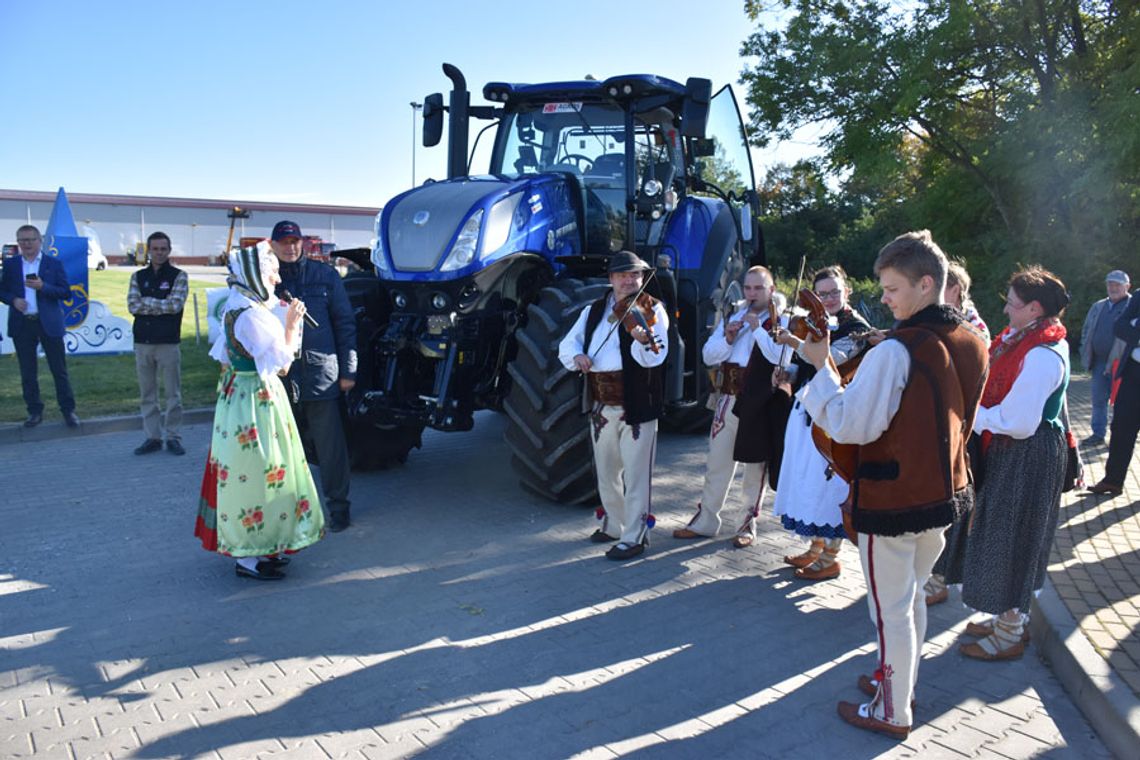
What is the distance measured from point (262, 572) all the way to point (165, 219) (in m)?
53.9

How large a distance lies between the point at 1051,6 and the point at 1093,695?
17.3m

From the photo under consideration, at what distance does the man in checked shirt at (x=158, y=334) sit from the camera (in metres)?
8.09

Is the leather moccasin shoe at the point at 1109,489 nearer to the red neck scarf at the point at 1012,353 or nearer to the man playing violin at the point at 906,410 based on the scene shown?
the red neck scarf at the point at 1012,353

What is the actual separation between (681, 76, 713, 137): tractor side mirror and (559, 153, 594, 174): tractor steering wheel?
1246 millimetres

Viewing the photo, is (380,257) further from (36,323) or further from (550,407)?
(36,323)

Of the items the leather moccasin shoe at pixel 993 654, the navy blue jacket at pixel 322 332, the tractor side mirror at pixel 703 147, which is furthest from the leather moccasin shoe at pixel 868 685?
the tractor side mirror at pixel 703 147

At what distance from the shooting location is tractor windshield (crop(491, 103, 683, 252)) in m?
7.42

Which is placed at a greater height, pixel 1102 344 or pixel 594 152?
pixel 594 152

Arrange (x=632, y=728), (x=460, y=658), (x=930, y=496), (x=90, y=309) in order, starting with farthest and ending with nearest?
1. (x=90, y=309)
2. (x=460, y=658)
3. (x=632, y=728)
4. (x=930, y=496)

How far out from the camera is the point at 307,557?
18.2 feet

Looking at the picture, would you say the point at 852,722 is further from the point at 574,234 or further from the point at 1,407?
the point at 1,407

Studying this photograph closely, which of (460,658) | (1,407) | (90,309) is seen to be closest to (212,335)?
(90,309)

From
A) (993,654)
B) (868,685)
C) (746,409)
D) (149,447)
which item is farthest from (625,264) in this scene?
(149,447)

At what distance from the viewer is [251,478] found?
498 cm
